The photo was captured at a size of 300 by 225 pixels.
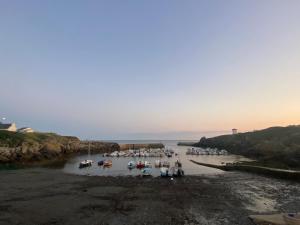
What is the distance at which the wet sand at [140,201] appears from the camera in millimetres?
22531

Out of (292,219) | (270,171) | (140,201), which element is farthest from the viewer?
(270,171)

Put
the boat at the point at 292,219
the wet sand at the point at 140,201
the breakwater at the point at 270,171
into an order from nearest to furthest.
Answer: the boat at the point at 292,219 → the wet sand at the point at 140,201 → the breakwater at the point at 270,171

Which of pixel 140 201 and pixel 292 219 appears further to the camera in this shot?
pixel 140 201

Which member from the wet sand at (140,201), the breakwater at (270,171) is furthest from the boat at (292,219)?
the breakwater at (270,171)

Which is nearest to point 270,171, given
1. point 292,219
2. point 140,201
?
point 140,201

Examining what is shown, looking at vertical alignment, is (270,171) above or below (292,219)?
above

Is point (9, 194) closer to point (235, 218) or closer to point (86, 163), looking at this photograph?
point (235, 218)

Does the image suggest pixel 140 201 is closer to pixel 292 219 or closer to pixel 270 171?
pixel 292 219

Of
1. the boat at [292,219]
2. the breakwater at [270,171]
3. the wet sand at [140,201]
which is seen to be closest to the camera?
the boat at [292,219]

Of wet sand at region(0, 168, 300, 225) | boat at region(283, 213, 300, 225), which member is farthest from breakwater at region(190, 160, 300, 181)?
boat at region(283, 213, 300, 225)

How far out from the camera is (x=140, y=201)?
2878 centimetres

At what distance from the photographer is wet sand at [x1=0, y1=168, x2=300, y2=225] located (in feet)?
73.9

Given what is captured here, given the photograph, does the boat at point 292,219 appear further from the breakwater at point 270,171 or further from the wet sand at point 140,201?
the breakwater at point 270,171

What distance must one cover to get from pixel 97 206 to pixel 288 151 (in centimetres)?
5520
